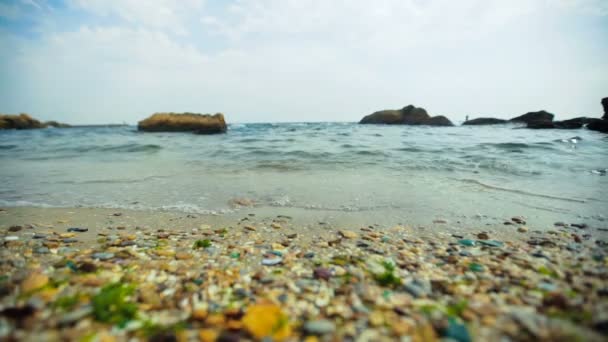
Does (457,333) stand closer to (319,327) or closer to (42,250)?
(319,327)

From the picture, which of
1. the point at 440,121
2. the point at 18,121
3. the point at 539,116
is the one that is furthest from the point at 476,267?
the point at 18,121

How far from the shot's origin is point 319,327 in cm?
158

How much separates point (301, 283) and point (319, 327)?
0.61 metres

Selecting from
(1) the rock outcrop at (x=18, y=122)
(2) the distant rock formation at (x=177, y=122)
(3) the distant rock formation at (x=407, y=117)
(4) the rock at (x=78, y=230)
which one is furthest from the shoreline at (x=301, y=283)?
(1) the rock outcrop at (x=18, y=122)

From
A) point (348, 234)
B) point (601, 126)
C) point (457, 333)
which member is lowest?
point (348, 234)

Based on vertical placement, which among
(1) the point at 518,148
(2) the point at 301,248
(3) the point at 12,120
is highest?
(3) the point at 12,120

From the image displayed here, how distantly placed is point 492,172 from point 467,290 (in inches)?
302

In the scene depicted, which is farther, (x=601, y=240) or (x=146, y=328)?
(x=601, y=240)

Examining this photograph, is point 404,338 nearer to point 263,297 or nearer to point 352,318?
point 352,318

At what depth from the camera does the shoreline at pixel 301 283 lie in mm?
1556

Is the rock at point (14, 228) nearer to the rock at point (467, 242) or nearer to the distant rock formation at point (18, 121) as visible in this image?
the rock at point (467, 242)

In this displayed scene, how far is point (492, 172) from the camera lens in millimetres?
7867

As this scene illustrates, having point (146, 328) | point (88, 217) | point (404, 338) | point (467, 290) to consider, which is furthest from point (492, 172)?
point (88, 217)

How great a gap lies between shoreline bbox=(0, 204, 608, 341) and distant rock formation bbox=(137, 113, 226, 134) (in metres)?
28.0
